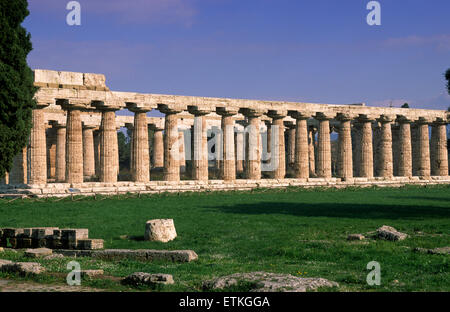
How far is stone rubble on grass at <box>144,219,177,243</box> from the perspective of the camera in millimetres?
20891

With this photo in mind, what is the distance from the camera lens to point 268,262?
16297 mm

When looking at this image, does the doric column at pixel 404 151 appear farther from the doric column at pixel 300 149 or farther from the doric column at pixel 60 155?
the doric column at pixel 60 155

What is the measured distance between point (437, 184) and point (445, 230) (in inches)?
1618

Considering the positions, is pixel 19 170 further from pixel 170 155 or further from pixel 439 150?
pixel 439 150

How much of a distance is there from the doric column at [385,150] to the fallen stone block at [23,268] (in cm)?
5010

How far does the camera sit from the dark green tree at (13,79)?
27.1 meters

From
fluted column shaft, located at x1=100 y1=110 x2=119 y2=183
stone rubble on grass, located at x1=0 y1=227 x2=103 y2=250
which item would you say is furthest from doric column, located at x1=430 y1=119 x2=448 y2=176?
stone rubble on grass, located at x1=0 y1=227 x2=103 y2=250

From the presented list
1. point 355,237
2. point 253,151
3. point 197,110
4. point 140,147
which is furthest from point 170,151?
point 355,237

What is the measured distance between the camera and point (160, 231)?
20.9m

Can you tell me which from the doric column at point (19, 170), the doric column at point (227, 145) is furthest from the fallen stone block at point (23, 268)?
the doric column at point (227, 145)

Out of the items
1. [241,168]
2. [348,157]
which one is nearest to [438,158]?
[348,157]

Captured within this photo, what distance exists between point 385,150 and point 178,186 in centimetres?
2445

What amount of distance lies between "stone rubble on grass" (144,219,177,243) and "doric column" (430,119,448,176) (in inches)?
1993
